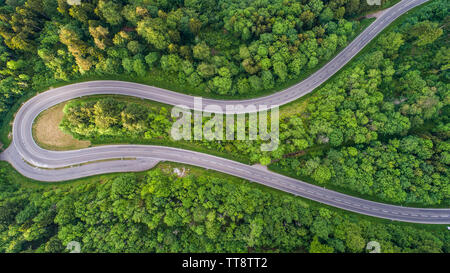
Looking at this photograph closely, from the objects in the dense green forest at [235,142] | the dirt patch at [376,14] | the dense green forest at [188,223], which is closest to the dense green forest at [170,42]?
the dense green forest at [235,142]

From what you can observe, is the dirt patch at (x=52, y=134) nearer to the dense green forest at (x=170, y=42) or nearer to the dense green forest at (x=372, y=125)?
the dense green forest at (x=372, y=125)

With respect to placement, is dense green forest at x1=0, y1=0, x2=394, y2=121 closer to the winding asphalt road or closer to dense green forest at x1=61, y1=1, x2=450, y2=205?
the winding asphalt road

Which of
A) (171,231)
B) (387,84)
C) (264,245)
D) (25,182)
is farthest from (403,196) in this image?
(25,182)

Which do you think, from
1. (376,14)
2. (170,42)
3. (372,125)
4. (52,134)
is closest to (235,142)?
(170,42)

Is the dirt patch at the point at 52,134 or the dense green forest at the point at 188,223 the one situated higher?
the dirt patch at the point at 52,134

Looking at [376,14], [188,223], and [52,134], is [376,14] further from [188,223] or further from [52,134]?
[52,134]

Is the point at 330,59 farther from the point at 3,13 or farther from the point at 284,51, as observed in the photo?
the point at 3,13
